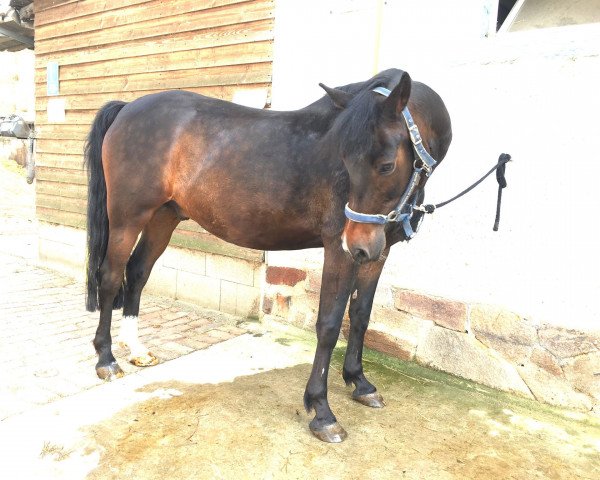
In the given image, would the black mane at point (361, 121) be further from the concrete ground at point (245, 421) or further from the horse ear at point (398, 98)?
the concrete ground at point (245, 421)

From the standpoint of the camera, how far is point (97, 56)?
5199 millimetres

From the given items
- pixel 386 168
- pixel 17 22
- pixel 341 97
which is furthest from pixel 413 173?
pixel 17 22

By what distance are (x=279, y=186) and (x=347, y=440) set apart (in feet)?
4.37

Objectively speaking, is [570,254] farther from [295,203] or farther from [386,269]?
[295,203]

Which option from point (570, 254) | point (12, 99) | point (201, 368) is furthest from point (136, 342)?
point (12, 99)

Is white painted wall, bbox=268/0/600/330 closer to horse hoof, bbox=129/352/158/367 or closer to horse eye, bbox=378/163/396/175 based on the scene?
horse eye, bbox=378/163/396/175

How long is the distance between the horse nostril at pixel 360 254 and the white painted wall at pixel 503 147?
1.31m

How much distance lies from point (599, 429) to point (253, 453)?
6.17 feet

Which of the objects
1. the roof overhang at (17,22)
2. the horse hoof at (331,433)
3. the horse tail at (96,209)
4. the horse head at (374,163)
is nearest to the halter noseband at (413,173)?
the horse head at (374,163)

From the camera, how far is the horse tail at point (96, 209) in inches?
117

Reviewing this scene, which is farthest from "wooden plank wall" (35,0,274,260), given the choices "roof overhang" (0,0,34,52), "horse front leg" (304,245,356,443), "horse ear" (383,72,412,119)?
"horse ear" (383,72,412,119)

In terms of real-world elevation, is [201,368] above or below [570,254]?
below

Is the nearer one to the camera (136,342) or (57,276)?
(136,342)

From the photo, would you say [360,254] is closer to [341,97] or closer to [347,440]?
[341,97]
